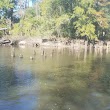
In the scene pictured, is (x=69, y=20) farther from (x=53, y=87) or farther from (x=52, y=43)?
(x=53, y=87)

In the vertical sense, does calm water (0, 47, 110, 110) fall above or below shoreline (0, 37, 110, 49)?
below

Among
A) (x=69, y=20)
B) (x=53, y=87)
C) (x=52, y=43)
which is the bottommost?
(x=53, y=87)

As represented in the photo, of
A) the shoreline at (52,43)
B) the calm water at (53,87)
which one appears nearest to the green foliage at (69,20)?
the shoreline at (52,43)

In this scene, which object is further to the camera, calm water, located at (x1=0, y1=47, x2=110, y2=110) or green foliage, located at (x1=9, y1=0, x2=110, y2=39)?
green foliage, located at (x1=9, y1=0, x2=110, y2=39)

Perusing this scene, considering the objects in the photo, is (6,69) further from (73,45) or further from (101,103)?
(73,45)

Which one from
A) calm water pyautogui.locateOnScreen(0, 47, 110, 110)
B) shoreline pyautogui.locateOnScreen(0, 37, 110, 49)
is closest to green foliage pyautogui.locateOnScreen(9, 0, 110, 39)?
shoreline pyautogui.locateOnScreen(0, 37, 110, 49)

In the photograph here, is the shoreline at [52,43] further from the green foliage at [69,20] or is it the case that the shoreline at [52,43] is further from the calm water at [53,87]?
the calm water at [53,87]

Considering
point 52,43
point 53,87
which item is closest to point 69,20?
point 52,43

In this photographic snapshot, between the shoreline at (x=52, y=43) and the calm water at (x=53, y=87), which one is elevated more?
the shoreline at (x=52, y=43)

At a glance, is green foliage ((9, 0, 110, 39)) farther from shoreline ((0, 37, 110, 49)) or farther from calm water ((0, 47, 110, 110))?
calm water ((0, 47, 110, 110))

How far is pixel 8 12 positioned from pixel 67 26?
2606 centimetres

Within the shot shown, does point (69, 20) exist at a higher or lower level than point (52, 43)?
higher

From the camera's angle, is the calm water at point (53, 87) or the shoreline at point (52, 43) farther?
the shoreline at point (52, 43)

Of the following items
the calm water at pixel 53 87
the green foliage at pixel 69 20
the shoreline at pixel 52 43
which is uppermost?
the green foliage at pixel 69 20
